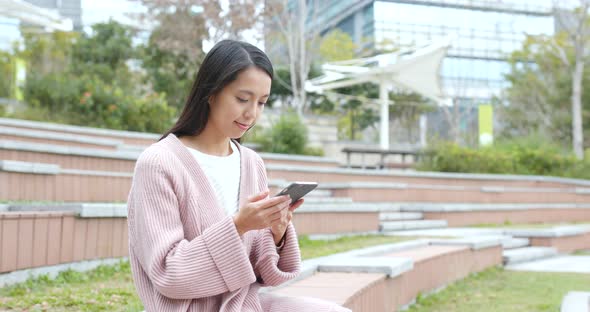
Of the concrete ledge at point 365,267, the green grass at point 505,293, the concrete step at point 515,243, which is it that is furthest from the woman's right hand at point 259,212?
the concrete step at point 515,243

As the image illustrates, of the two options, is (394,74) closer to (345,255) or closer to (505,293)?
(505,293)

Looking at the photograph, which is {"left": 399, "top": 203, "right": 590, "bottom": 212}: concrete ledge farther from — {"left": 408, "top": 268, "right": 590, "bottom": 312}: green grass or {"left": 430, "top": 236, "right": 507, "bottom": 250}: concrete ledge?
{"left": 408, "top": 268, "right": 590, "bottom": 312}: green grass

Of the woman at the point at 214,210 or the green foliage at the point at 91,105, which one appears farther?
the green foliage at the point at 91,105

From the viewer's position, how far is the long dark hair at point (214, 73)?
→ 1895 mm

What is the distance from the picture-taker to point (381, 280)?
4.02 m

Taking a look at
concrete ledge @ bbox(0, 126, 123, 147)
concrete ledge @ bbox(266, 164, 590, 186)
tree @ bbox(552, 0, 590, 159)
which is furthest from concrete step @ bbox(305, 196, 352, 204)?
tree @ bbox(552, 0, 590, 159)

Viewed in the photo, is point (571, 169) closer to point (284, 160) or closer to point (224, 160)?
point (284, 160)

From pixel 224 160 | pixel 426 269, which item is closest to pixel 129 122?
pixel 426 269

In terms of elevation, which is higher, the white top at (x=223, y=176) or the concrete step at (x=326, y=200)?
the white top at (x=223, y=176)

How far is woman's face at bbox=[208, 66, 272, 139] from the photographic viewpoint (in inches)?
75.1

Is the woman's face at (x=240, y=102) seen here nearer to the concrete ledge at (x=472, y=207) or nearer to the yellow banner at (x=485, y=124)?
the concrete ledge at (x=472, y=207)

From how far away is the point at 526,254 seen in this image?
7.79m

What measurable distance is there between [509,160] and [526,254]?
635 cm

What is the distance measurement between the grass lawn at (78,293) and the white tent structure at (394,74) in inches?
535
